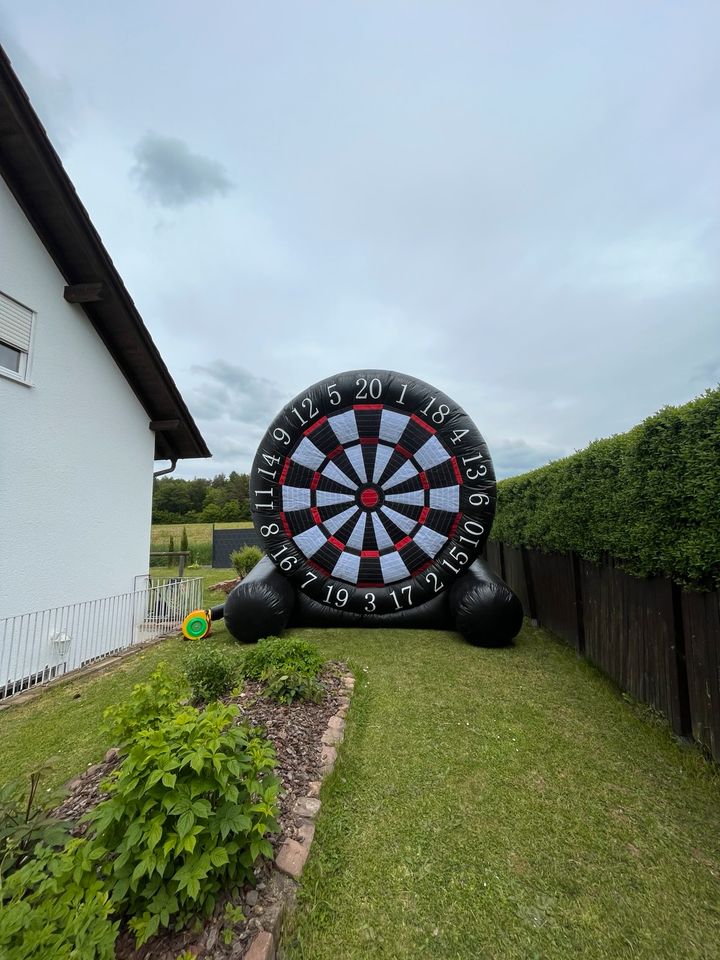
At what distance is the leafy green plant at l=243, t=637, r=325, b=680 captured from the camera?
344 cm

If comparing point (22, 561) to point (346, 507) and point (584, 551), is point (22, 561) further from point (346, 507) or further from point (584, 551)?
point (584, 551)

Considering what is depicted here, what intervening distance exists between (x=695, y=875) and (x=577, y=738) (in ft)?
3.59

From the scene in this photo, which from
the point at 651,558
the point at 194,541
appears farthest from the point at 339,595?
the point at 194,541

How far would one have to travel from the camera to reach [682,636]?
301cm

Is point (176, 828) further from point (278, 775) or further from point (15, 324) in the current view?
point (15, 324)

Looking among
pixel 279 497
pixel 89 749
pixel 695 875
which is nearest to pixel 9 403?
pixel 279 497

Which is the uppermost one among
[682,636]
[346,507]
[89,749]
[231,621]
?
[346,507]

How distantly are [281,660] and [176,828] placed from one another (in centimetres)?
218

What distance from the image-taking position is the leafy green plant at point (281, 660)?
135 inches

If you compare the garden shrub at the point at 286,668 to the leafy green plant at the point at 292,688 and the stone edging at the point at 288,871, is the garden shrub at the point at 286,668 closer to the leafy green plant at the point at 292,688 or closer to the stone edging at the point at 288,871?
the leafy green plant at the point at 292,688

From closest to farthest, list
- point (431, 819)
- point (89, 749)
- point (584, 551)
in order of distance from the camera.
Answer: point (431, 819), point (89, 749), point (584, 551)

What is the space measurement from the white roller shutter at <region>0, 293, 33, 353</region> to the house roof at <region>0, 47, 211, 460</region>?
2.67 feet

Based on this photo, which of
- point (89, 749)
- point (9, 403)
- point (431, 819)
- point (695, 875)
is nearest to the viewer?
→ point (695, 875)

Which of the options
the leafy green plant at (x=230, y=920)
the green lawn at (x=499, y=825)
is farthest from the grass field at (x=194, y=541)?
the leafy green plant at (x=230, y=920)
